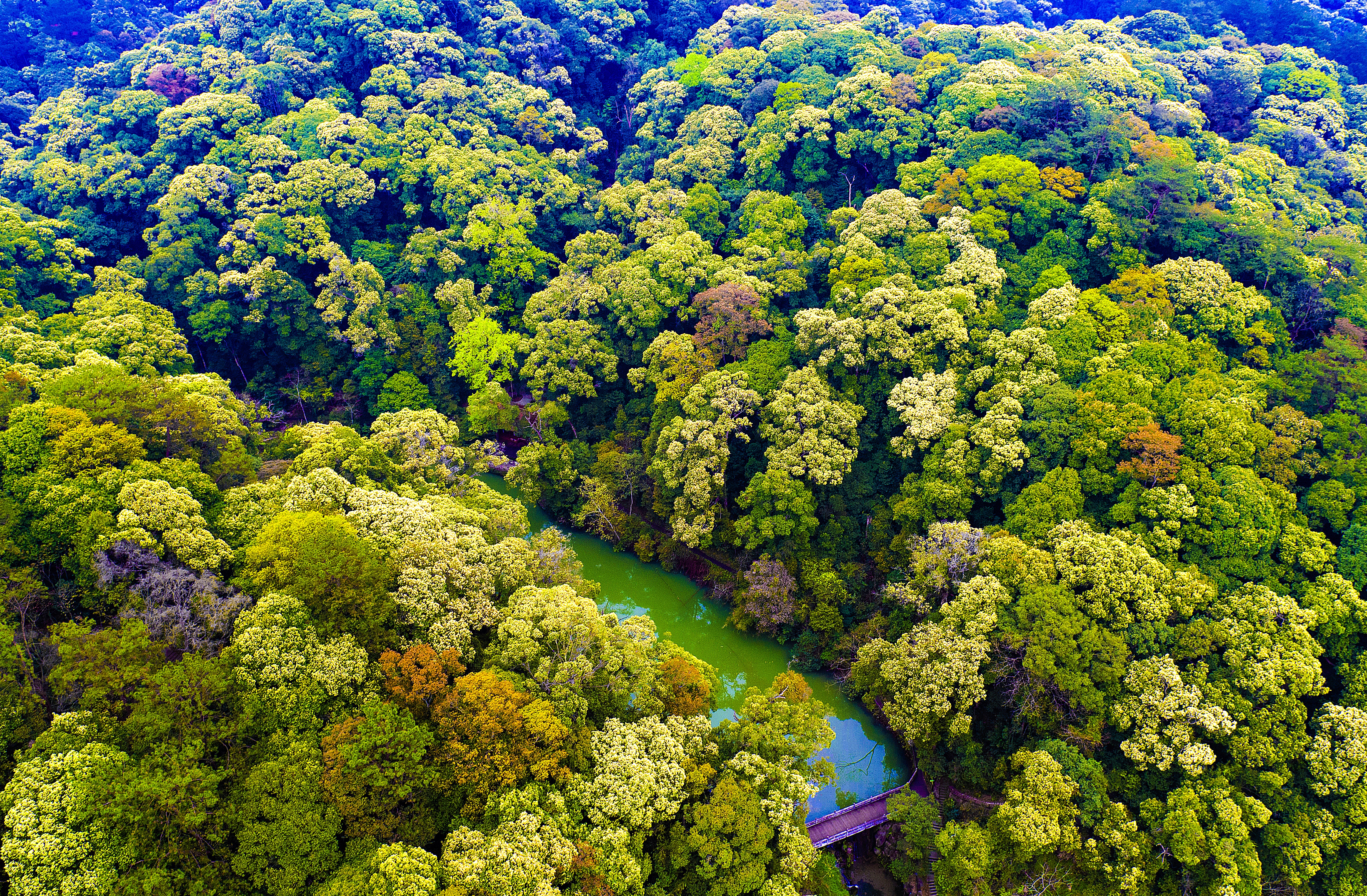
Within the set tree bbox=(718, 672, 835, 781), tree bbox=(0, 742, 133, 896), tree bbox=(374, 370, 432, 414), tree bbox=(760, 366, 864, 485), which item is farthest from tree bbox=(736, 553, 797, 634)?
tree bbox=(374, 370, 432, 414)

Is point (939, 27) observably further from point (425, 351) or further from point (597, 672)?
point (597, 672)

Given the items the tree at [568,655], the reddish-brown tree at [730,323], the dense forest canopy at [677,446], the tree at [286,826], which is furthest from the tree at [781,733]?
the reddish-brown tree at [730,323]

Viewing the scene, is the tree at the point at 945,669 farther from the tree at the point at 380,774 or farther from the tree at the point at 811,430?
the tree at the point at 380,774

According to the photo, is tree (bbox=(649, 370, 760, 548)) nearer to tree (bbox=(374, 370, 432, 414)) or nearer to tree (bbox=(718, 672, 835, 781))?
tree (bbox=(718, 672, 835, 781))

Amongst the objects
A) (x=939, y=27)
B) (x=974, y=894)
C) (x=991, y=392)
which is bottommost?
(x=974, y=894)

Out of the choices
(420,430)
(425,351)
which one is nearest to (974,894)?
(420,430)

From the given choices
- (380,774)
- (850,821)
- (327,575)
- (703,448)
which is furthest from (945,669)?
(327,575)
